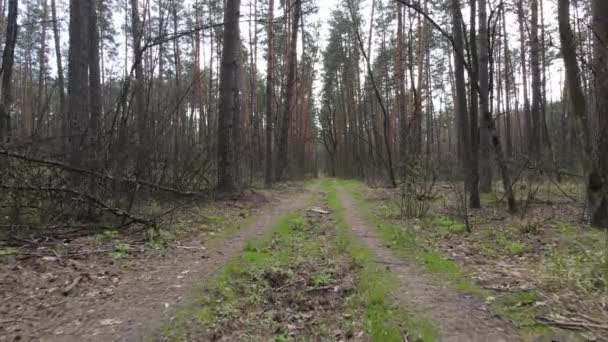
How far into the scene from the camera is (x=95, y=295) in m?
3.65

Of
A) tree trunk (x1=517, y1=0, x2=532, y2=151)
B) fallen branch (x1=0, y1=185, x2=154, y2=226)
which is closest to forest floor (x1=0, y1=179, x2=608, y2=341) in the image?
fallen branch (x1=0, y1=185, x2=154, y2=226)

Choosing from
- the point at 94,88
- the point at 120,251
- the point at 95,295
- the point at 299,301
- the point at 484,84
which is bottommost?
the point at 299,301

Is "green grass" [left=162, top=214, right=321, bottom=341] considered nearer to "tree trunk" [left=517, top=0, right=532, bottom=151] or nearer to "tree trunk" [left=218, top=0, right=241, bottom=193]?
"tree trunk" [left=218, top=0, right=241, bottom=193]

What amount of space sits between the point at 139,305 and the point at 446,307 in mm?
2733

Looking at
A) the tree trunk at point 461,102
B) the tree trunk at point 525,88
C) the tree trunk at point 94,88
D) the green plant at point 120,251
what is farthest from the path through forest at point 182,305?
the tree trunk at point 525,88

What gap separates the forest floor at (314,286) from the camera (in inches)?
117

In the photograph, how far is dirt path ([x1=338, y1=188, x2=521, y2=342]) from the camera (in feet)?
9.34

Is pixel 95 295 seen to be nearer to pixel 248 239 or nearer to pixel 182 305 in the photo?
pixel 182 305

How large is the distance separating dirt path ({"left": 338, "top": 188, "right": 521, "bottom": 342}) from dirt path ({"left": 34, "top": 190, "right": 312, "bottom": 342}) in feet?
7.10

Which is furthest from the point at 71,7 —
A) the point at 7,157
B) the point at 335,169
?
the point at 335,169

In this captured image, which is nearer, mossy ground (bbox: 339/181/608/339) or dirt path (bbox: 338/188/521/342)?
dirt path (bbox: 338/188/521/342)

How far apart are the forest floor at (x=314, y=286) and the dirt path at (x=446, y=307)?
0.05 ft

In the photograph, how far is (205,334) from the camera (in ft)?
9.71

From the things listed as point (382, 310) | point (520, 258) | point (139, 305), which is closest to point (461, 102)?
point (520, 258)
